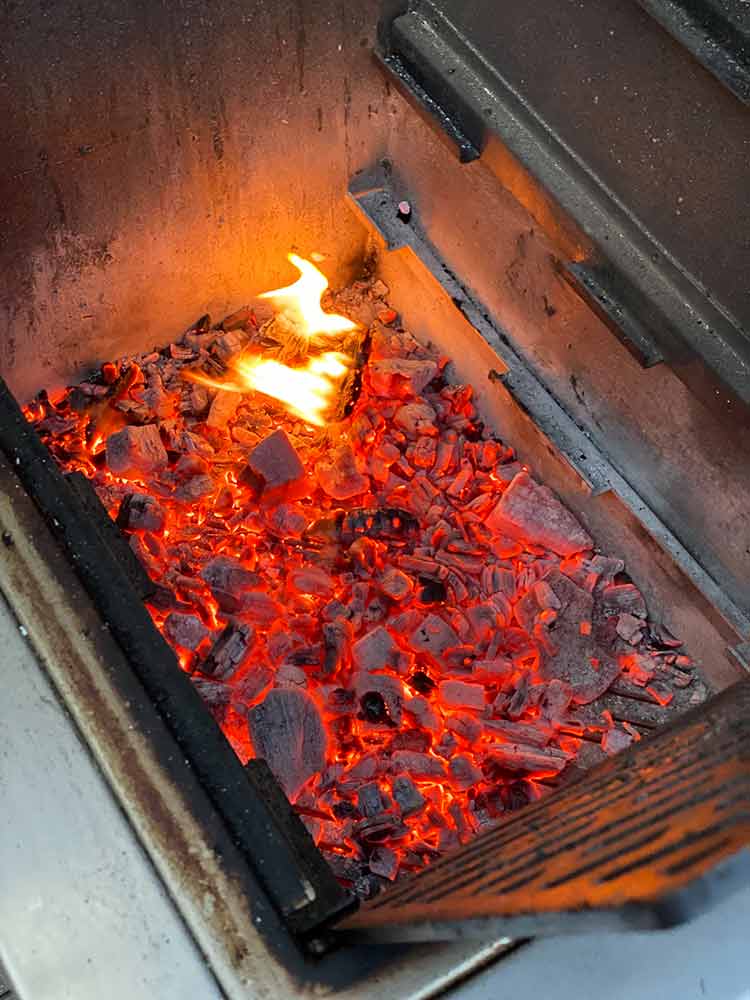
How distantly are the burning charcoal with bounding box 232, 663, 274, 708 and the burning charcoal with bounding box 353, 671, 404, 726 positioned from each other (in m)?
0.20

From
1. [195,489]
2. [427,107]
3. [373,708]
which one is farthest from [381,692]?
[427,107]

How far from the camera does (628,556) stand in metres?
2.75

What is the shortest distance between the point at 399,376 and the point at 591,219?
0.83m

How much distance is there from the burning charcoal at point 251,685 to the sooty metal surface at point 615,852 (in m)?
0.82

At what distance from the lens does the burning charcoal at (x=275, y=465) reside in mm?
2809

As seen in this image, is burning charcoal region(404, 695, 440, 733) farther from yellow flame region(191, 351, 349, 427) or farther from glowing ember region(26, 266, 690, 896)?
yellow flame region(191, 351, 349, 427)

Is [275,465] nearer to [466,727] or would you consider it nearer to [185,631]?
[185,631]

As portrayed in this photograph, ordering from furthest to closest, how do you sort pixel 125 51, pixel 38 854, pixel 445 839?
pixel 125 51, pixel 445 839, pixel 38 854

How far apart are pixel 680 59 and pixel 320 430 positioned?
4.44 ft

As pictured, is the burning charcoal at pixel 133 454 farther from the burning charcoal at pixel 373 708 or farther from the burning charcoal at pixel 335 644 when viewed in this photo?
the burning charcoal at pixel 373 708

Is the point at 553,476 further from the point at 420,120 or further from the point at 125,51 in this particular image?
the point at 125,51

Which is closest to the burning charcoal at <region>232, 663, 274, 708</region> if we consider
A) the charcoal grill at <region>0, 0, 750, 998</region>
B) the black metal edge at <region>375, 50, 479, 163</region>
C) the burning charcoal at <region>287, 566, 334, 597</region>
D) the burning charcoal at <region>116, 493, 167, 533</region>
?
the burning charcoal at <region>287, 566, 334, 597</region>

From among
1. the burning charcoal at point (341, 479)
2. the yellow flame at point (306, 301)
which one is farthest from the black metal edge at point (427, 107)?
the burning charcoal at point (341, 479)

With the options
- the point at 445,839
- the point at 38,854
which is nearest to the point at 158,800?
the point at 38,854
